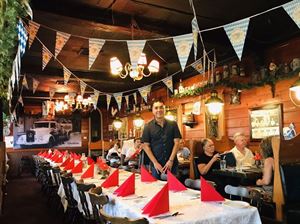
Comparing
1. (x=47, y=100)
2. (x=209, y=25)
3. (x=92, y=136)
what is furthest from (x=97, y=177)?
(x=92, y=136)

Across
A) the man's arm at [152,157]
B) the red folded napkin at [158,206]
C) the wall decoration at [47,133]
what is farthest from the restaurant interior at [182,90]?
Result: the wall decoration at [47,133]

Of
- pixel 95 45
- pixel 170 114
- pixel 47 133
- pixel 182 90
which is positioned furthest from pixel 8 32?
pixel 47 133

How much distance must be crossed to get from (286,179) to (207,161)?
1283 millimetres

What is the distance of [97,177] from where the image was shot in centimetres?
402

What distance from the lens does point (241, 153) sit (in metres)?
4.91

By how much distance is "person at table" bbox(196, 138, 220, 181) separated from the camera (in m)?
4.18

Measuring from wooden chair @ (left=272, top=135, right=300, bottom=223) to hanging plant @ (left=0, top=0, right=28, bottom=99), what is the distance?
2.91 meters

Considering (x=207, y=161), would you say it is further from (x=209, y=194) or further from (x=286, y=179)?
(x=209, y=194)

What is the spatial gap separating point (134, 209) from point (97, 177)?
1947 millimetres

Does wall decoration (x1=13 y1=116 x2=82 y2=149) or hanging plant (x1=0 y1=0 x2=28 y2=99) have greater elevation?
hanging plant (x1=0 y1=0 x2=28 y2=99)

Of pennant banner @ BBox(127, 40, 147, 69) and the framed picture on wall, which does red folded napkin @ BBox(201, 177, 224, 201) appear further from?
the framed picture on wall

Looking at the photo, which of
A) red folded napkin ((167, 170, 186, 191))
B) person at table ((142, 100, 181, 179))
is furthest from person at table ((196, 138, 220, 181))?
red folded napkin ((167, 170, 186, 191))

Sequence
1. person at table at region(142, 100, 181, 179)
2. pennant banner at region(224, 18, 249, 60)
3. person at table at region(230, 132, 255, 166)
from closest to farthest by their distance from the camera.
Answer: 1. pennant banner at region(224, 18, 249, 60)
2. person at table at region(142, 100, 181, 179)
3. person at table at region(230, 132, 255, 166)

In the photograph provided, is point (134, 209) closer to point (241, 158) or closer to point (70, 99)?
point (241, 158)
